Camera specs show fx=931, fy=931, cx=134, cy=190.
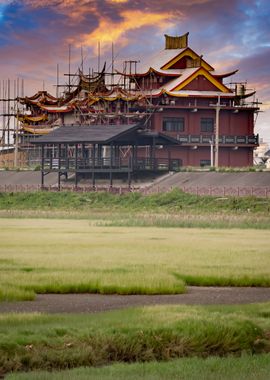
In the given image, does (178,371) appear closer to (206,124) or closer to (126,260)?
(126,260)

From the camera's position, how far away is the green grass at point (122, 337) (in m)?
17.8

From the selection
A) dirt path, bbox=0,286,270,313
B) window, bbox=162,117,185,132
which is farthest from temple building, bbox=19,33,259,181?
dirt path, bbox=0,286,270,313

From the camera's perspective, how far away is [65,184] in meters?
99.8

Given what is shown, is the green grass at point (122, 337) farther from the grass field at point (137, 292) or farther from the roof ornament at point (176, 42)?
the roof ornament at point (176, 42)

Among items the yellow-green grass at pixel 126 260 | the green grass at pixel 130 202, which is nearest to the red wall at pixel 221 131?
the green grass at pixel 130 202

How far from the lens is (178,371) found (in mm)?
16984

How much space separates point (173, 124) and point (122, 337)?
9493 cm

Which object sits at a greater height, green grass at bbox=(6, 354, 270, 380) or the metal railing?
the metal railing

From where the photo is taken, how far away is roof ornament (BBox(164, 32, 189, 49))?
12788cm

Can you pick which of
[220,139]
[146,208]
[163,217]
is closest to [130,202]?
[146,208]

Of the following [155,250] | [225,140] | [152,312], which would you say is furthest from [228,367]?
[225,140]

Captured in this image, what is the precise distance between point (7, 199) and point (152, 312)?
69436 mm

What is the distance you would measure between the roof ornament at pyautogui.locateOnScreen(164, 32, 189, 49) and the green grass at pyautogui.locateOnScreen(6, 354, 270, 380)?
367 ft

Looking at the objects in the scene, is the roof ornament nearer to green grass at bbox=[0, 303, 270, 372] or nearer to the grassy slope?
the grassy slope
